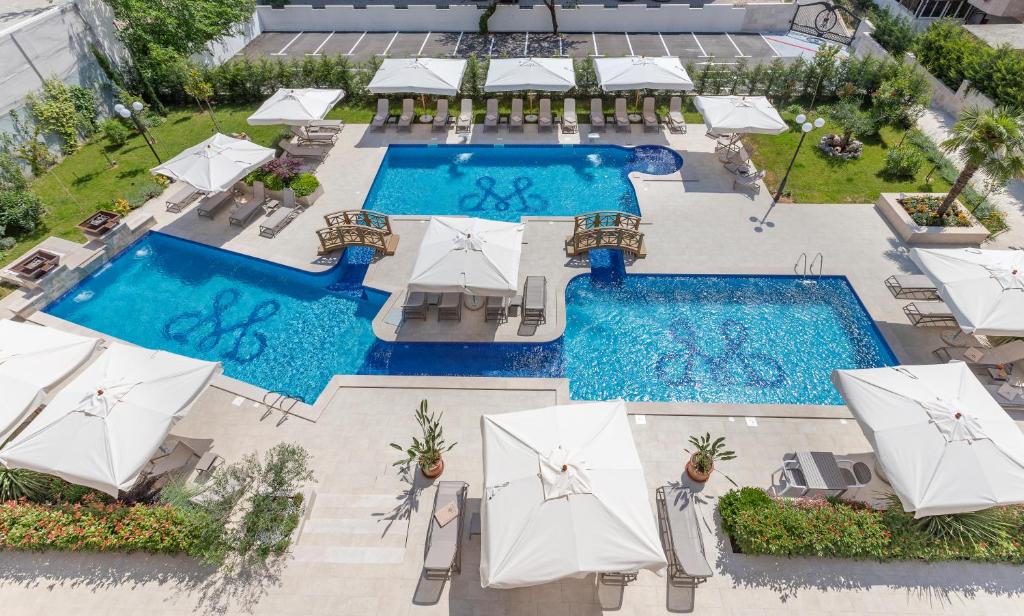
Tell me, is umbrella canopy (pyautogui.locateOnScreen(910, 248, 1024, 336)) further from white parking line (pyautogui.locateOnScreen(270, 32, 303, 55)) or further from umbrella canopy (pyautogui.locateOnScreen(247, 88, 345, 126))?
white parking line (pyautogui.locateOnScreen(270, 32, 303, 55))

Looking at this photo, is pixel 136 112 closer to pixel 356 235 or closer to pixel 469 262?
pixel 356 235

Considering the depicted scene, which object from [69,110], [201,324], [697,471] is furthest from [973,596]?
[69,110]

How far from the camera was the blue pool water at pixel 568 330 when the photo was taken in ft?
41.5

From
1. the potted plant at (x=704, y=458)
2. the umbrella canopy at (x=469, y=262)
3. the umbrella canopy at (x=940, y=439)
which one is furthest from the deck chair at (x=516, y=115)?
the umbrella canopy at (x=940, y=439)

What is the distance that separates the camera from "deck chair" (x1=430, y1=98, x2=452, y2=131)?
72.4 feet

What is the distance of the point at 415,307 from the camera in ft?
43.9

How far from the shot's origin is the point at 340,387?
1204cm

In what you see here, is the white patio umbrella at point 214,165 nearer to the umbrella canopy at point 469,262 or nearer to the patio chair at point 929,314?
the umbrella canopy at point 469,262

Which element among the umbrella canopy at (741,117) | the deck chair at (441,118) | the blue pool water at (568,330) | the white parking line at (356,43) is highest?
the umbrella canopy at (741,117)

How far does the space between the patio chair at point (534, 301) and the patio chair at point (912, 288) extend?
415 inches

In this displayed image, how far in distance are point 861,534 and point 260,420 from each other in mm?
13306

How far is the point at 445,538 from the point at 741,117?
18387 mm

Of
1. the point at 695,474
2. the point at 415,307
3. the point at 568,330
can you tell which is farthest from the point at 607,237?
the point at 695,474

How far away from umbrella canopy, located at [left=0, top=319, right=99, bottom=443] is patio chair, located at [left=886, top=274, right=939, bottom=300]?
21958mm
